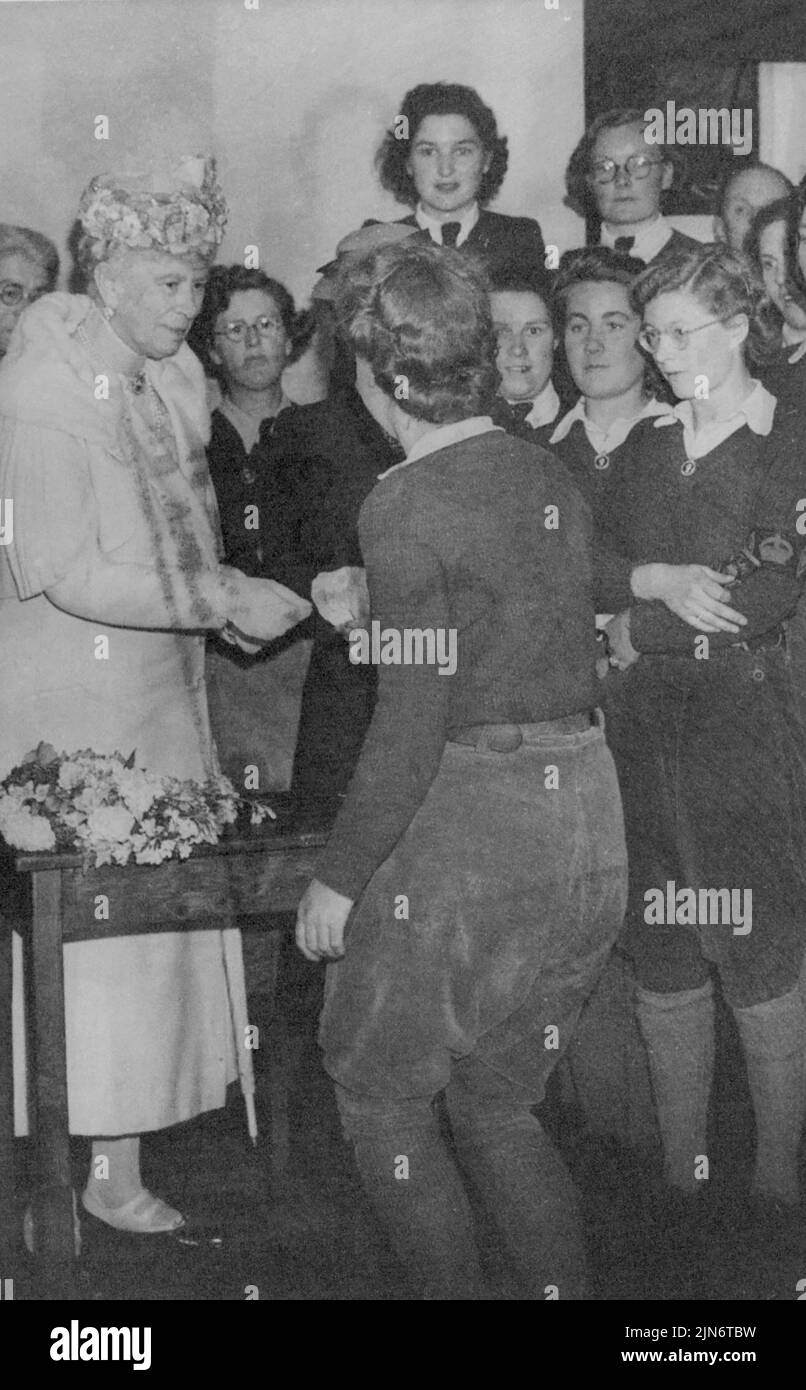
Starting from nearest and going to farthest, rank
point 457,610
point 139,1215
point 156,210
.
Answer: point 457,610, point 156,210, point 139,1215

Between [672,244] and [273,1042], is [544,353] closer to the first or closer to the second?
[672,244]

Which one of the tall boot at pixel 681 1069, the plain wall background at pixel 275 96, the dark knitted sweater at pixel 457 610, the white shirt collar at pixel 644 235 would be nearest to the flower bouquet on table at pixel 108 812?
the dark knitted sweater at pixel 457 610

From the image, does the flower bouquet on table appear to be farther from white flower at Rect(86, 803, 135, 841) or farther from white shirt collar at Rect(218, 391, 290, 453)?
white shirt collar at Rect(218, 391, 290, 453)

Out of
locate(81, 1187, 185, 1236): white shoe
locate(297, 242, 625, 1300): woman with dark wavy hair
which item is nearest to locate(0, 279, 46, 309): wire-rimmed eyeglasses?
locate(297, 242, 625, 1300): woman with dark wavy hair

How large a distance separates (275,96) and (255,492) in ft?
2.81

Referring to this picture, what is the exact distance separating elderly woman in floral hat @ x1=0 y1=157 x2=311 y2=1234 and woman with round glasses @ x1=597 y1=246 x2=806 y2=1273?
0.82m

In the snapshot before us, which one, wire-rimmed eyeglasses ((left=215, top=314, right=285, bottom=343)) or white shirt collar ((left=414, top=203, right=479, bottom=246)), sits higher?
white shirt collar ((left=414, top=203, right=479, bottom=246))

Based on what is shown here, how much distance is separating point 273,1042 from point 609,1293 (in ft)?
2.92

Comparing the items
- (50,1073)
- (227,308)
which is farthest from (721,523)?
(50,1073)

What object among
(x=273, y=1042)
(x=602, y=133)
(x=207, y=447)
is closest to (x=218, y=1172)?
(x=273, y=1042)

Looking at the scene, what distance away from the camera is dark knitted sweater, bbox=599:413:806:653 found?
320 centimetres

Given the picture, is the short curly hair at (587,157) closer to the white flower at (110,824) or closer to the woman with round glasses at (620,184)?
the woman with round glasses at (620,184)

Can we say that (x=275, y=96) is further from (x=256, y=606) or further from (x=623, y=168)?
(x=256, y=606)

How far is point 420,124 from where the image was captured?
325 cm
